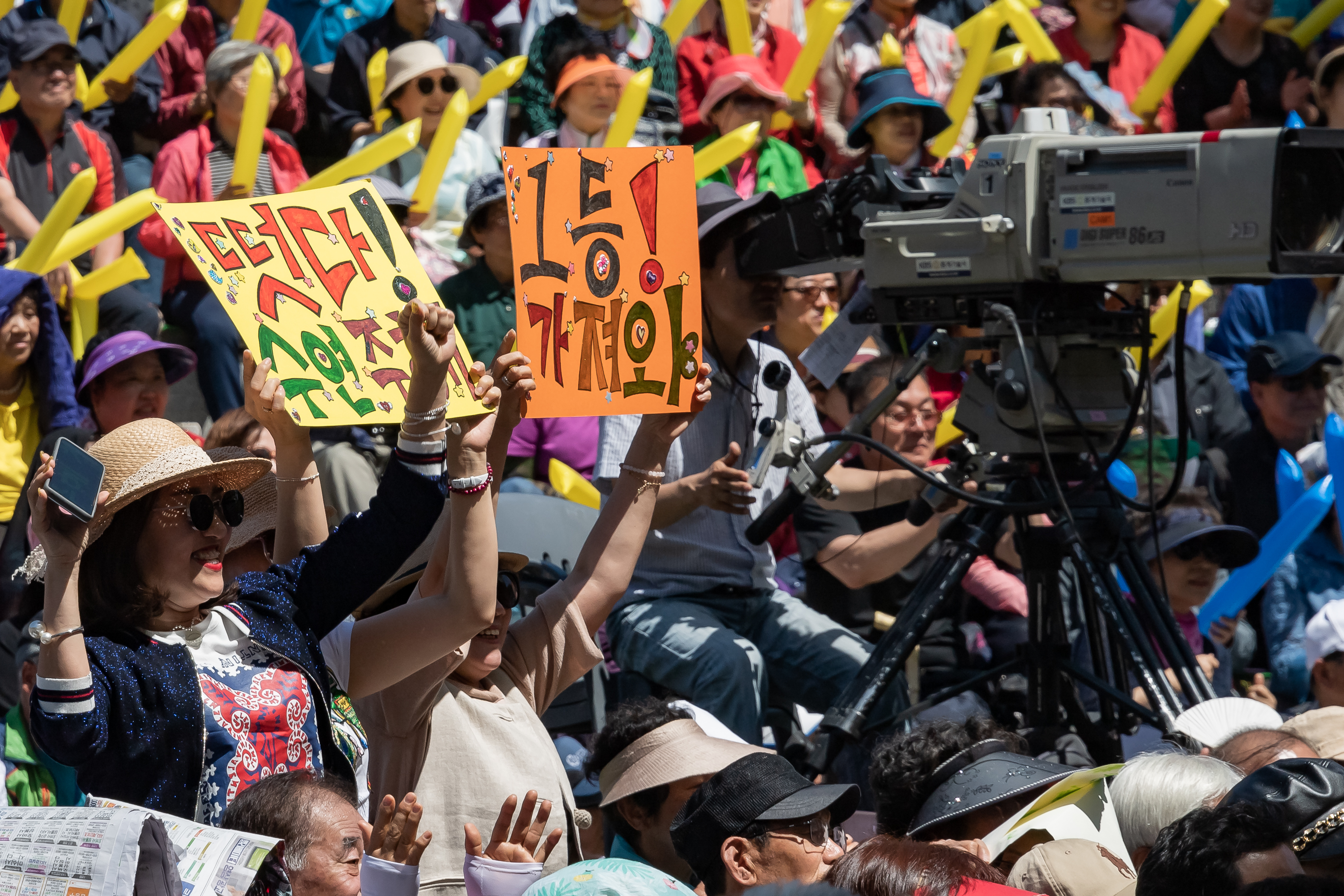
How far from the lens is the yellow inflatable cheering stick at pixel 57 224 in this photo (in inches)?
208

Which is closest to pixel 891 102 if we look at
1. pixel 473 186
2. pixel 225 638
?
pixel 473 186

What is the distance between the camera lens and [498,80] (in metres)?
7.34

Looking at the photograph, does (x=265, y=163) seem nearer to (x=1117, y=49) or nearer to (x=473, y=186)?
(x=473, y=186)

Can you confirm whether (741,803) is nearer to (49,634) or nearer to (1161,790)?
(1161,790)

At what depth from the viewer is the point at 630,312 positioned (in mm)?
3523

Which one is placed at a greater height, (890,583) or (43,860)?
(43,860)

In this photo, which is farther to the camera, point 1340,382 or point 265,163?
point 265,163

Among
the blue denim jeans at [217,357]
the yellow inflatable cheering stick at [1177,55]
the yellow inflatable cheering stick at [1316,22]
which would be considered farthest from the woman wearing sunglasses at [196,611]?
the yellow inflatable cheering stick at [1316,22]

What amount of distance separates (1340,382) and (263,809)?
4451mm

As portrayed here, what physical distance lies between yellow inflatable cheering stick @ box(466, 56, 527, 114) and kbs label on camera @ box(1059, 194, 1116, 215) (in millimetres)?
4044

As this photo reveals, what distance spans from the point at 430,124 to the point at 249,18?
39.5 inches

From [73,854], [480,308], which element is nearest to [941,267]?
[480,308]

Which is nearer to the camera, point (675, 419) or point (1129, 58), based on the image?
point (675, 419)

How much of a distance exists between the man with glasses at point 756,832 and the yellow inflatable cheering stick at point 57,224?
3359 mm
